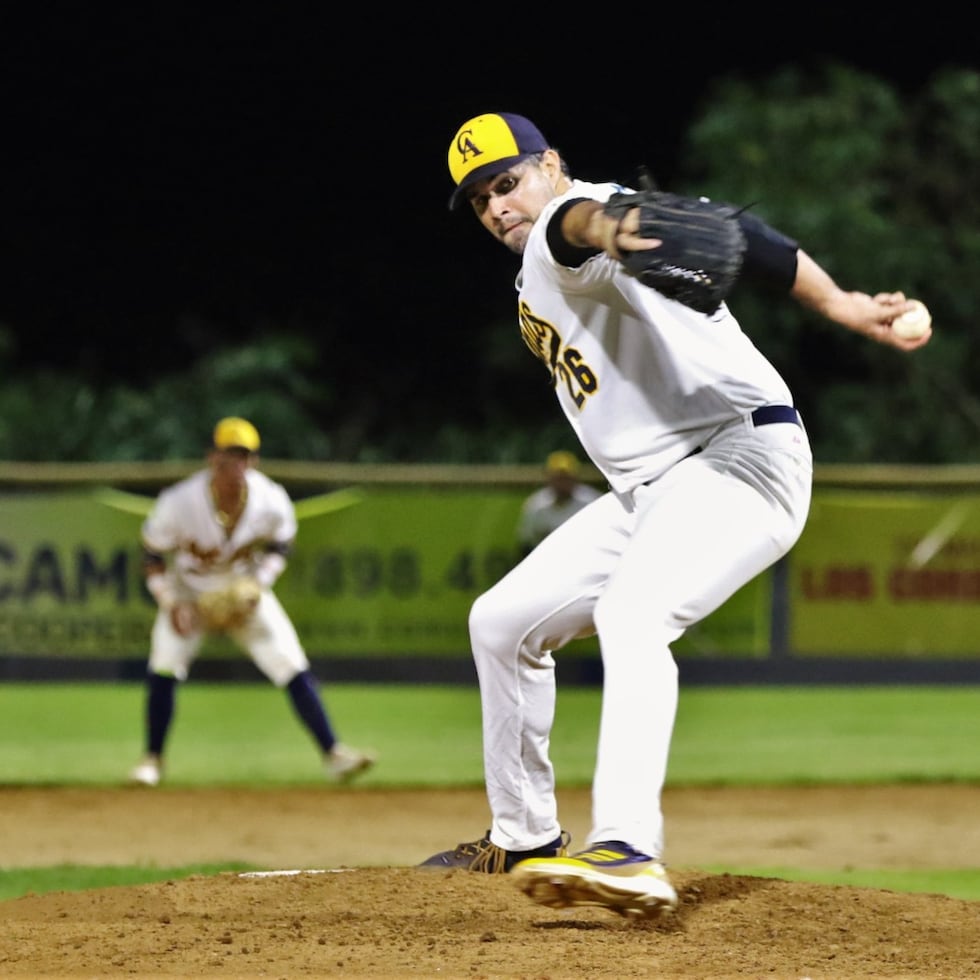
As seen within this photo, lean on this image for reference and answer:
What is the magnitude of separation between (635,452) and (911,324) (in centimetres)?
64

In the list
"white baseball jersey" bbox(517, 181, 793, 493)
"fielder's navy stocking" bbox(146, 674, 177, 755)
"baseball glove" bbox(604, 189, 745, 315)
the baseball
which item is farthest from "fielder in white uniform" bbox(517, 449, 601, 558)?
"baseball glove" bbox(604, 189, 745, 315)

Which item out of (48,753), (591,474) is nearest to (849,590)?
(591,474)

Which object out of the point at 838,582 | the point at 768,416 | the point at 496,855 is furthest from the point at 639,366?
Result: the point at 838,582

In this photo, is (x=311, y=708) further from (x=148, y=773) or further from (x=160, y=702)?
(x=148, y=773)

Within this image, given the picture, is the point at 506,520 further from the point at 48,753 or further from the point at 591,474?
the point at 48,753

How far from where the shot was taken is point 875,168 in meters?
23.3

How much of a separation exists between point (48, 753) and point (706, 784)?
392 cm

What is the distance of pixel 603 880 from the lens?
10.1 ft

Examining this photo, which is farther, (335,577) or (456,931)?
(335,577)

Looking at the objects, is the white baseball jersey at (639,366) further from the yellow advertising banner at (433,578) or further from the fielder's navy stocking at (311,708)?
the yellow advertising banner at (433,578)

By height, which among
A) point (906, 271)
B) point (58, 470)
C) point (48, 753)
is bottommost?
point (48, 753)

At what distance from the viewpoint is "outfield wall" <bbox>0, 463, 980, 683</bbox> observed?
35.2ft

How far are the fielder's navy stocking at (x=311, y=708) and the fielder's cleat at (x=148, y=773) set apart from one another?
0.84m

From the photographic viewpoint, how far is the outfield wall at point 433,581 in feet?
35.2
